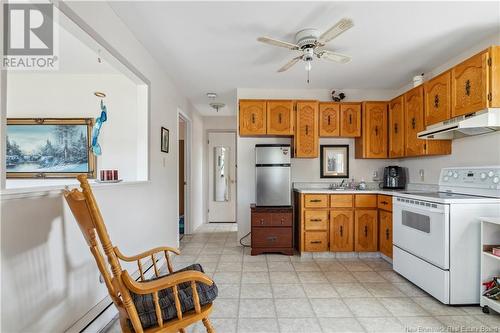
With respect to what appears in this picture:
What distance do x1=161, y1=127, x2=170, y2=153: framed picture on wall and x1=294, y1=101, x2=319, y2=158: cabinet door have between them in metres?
1.80

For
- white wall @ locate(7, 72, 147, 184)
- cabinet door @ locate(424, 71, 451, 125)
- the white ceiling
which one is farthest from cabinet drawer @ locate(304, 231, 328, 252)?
white wall @ locate(7, 72, 147, 184)

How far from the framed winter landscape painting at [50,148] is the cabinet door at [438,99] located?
13.0 ft

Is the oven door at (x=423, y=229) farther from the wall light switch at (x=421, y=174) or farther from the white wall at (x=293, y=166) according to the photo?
the white wall at (x=293, y=166)

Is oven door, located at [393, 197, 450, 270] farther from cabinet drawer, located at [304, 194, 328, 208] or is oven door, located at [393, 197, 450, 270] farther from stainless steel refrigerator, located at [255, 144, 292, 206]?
stainless steel refrigerator, located at [255, 144, 292, 206]

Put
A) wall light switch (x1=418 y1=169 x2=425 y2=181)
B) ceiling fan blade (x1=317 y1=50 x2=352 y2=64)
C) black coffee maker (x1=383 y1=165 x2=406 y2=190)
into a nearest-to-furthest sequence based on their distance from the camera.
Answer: ceiling fan blade (x1=317 y1=50 x2=352 y2=64) → wall light switch (x1=418 y1=169 x2=425 y2=181) → black coffee maker (x1=383 y1=165 x2=406 y2=190)

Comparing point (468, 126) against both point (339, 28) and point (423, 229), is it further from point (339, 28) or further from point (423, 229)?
point (339, 28)

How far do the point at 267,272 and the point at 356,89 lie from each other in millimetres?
3118

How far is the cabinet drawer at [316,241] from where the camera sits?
353 cm

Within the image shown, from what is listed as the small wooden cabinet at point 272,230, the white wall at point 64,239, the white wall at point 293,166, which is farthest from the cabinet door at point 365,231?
the white wall at point 64,239

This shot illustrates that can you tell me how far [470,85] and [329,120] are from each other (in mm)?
1730

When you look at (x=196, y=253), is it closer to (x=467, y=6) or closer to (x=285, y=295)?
(x=285, y=295)

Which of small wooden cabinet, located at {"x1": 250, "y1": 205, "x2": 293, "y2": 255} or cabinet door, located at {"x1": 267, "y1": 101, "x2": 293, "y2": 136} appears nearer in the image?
small wooden cabinet, located at {"x1": 250, "y1": 205, "x2": 293, "y2": 255}

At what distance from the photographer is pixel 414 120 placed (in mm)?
3217

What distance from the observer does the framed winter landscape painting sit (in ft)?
10.4
